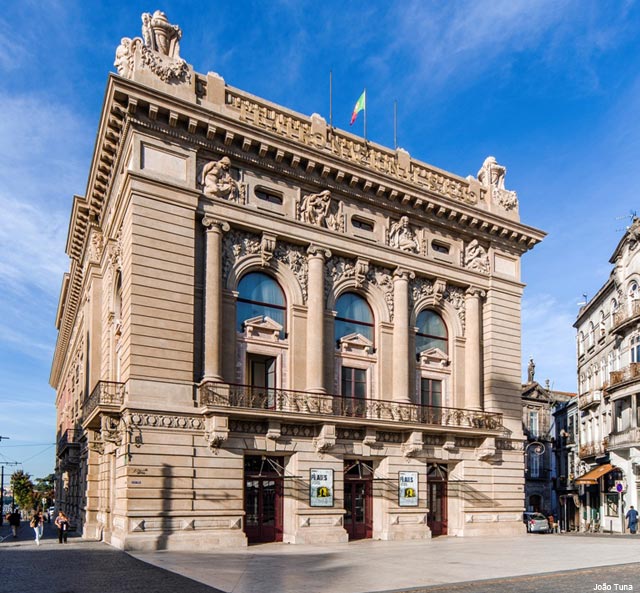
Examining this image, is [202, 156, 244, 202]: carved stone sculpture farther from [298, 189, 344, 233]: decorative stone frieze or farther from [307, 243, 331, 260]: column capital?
[307, 243, 331, 260]: column capital

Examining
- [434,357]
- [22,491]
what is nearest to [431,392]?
[434,357]

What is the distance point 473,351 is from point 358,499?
353 inches

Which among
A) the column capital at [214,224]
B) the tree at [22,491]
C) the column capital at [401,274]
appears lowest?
the tree at [22,491]

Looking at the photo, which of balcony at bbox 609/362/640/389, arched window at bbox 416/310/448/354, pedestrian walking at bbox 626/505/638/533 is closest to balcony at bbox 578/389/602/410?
balcony at bbox 609/362/640/389

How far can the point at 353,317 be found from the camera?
31.1 metres

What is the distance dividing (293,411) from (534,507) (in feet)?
173

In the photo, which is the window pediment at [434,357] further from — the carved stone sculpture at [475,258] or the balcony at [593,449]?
the balcony at [593,449]

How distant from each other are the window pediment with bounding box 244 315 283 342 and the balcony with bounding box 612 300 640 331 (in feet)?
85.3

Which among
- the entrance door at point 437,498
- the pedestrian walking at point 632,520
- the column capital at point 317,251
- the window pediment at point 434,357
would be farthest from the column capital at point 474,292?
the pedestrian walking at point 632,520

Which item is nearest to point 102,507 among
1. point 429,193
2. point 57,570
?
point 57,570

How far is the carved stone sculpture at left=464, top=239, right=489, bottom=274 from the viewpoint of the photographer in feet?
116

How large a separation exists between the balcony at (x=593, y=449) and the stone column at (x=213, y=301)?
3118cm

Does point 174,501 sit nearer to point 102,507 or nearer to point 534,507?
point 102,507

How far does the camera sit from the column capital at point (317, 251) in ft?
96.7
